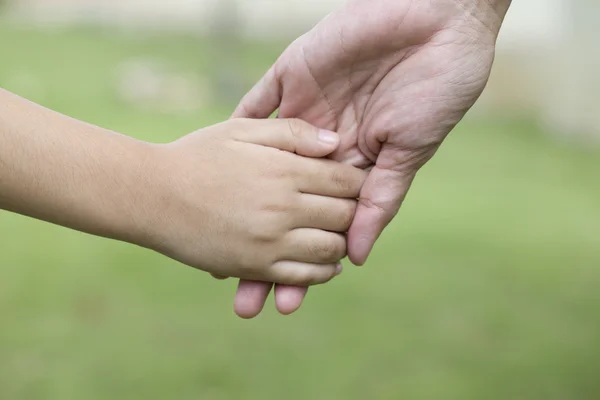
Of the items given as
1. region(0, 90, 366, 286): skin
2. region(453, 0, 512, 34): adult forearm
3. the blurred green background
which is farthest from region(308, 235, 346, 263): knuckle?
the blurred green background

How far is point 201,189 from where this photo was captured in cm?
116

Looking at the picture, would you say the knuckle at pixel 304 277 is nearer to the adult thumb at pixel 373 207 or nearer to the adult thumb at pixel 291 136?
the adult thumb at pixel 373 207

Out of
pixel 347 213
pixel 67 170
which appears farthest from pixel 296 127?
pixel 67 170

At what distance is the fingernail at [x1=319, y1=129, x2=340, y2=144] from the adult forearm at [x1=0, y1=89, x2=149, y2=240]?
326 millimetres

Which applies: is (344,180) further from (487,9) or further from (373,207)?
(487,9)

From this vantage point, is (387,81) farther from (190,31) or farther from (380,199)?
(190,31)

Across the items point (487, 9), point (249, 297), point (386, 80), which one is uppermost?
point (487, 9)

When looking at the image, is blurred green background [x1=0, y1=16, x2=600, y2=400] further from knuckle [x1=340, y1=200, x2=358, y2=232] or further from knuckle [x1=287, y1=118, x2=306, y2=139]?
knuckle [x1=287, y1=118, x2=306, y2=139]

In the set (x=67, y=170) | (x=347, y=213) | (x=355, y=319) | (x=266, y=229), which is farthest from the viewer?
(x=355, y=319)

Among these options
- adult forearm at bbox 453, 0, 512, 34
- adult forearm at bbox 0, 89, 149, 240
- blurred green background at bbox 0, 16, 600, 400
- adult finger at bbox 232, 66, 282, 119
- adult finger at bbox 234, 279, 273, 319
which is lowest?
blurred green background at bbox 0, 16, 600, 400

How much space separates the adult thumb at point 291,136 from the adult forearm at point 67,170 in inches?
8.0

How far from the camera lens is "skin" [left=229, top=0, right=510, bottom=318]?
4.17 feet

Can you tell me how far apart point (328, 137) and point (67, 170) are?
0.45 meters

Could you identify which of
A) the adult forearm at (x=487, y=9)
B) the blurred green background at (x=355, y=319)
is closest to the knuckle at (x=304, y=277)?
the adult forearm at (x=487, y=9)
